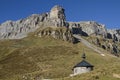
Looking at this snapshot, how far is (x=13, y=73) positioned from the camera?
15888 cm

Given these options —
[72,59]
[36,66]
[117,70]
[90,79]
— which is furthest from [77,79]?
[72,59]

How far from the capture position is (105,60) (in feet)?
618

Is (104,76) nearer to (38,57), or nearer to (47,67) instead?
(47,67)

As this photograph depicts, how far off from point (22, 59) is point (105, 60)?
4849 cm

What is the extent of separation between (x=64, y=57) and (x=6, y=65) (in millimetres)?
35111

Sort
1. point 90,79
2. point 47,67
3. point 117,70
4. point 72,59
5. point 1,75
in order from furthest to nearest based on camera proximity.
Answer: point 72,59 < point 47,67 < point 1,75 < point 117,70 < point 90,79

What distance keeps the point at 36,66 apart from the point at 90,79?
407 feet

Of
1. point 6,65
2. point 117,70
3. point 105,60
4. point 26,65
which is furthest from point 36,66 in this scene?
point 117,70

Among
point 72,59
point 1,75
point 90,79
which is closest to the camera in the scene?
point 90,79

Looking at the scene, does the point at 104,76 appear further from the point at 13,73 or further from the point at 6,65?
the point at 6,65

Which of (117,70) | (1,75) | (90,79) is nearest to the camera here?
(90,79)

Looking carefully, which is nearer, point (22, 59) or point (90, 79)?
point (90, 79)

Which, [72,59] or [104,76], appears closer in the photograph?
[104,76]

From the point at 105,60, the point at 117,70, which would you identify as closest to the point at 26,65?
the point at 105,60
